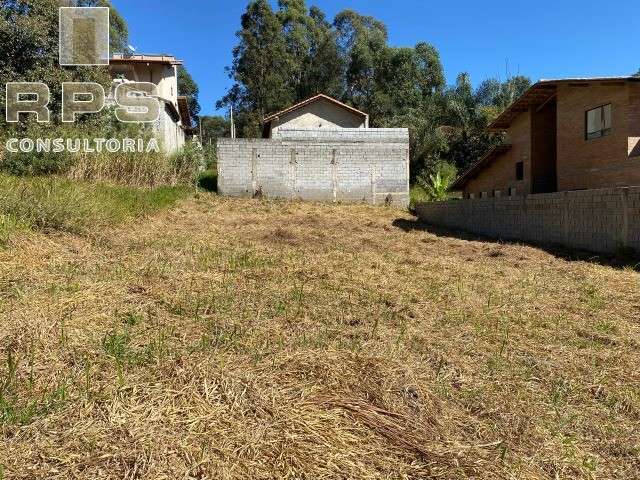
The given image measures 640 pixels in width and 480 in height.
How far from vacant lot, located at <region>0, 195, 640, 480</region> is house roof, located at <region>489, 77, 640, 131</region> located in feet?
29.8

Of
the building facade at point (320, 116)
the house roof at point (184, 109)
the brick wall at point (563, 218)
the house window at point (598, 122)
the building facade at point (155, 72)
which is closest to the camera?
the brick wall at point (563, 218)

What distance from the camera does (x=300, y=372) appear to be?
2.44m

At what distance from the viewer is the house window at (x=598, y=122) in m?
11.9

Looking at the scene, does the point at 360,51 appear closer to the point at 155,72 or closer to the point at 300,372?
the point at 155,72

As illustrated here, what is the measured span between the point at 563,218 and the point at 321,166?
8.92m

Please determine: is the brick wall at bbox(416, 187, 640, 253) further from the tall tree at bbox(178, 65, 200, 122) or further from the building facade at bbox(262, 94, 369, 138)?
the tall tree at bbox(178, 65, 200, 122)

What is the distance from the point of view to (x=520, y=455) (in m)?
1.90

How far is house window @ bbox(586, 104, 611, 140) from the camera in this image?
11.9 m

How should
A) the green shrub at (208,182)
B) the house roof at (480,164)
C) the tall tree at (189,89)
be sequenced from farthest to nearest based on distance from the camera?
the tall tree at (189,89) < the house roof at (480,164) < the green shrub at (208,182)

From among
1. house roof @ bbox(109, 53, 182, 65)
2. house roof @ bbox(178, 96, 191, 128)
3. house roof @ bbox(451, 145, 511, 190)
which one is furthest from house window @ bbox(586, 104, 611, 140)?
house roof @ bbox(178, 96, 191, 128)

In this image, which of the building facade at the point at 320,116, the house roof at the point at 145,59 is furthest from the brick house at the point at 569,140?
the house roof at the point at 145,59

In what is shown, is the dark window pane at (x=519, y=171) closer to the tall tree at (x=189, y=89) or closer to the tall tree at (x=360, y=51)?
the tall tree at (x=360, y=51)

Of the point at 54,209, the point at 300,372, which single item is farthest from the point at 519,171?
the point at 300,372

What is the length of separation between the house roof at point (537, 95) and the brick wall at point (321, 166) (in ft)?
13.3
